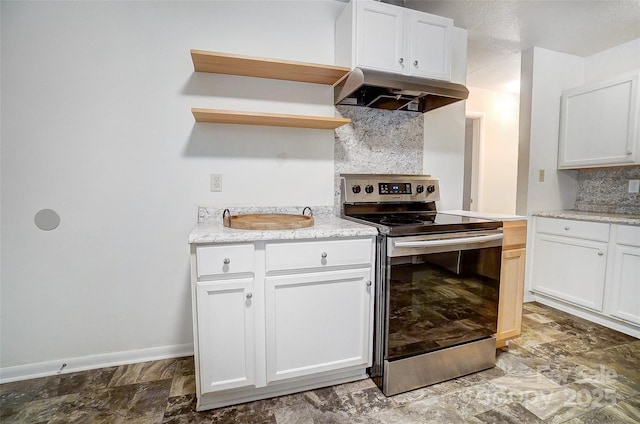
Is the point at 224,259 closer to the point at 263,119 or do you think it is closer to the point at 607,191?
the point at 263,119

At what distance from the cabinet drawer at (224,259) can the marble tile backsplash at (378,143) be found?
906 mm

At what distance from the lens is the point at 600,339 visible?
220 cm

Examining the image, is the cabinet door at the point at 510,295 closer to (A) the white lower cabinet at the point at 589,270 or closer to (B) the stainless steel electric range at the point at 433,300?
(B) the stainless steel electric range at the point at 433,300

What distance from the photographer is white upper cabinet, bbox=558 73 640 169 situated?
2.43 metres

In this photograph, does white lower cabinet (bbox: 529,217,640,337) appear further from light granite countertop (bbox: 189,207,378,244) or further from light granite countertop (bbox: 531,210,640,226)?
light granite countertop (bbox: 189,207,378,244)

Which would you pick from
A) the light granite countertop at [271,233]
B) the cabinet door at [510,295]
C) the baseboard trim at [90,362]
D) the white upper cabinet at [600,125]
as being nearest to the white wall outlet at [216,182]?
the light granite countertop at [271,233]

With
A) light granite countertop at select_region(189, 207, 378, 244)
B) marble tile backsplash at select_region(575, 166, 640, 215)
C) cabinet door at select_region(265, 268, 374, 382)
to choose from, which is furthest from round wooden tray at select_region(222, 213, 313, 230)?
marble tile backsplash at select_region(575, 166, 640, 215)

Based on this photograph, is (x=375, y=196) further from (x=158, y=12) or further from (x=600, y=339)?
(x=600, y=339)

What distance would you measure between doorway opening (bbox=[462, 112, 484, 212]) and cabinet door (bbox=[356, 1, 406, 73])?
2.49 m

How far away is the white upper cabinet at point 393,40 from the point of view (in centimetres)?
184

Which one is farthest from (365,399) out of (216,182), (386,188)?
(216,182)

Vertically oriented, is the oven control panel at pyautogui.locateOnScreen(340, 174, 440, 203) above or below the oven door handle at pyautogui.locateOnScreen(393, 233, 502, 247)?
above

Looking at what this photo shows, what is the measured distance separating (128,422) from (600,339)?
2.98 metres

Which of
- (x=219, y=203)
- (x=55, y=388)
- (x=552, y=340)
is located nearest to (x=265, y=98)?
(x=219, y=203)
